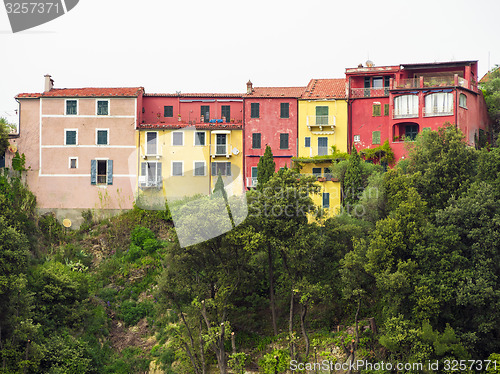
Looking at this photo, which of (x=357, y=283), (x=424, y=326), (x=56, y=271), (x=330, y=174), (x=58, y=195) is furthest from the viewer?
(x=58, y=195)

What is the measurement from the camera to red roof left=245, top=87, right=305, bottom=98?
54.7m

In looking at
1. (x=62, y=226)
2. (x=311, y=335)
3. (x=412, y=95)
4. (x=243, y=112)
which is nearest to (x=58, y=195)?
(x=62, y=226)

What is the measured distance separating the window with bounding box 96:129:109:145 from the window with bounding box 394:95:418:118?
2035 cm

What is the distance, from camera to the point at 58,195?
53.1 metres

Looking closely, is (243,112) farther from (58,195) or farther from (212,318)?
(212,318)

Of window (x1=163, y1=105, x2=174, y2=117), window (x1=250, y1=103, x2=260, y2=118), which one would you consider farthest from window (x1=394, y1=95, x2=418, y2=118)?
window (x1=163, y1=105, x2=174, y2=117)

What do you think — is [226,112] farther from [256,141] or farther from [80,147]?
[80,147]

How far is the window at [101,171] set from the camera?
2104 inches

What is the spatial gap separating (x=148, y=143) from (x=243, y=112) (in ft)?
23.5

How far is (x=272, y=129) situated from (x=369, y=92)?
Result: 24.2ft

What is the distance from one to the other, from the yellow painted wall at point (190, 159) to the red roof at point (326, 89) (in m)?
5.91

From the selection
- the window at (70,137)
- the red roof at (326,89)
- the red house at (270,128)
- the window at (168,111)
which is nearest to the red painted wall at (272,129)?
the red house at (270,128)

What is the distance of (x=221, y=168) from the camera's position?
54.2 meters

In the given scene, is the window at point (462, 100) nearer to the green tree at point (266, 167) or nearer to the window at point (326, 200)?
the window at point (326, 200)
